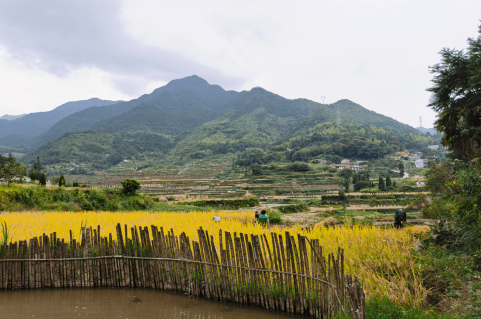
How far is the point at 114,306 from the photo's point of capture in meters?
4.51

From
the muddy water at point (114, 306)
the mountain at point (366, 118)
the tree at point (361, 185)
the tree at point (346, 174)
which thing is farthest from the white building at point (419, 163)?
the muddy water at point (114, 306)

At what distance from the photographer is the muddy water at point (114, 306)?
13.8ft

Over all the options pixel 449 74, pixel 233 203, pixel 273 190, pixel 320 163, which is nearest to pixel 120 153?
pixel 320 163

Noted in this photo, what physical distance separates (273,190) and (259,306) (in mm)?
47059

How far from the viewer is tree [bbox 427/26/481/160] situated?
9102mm

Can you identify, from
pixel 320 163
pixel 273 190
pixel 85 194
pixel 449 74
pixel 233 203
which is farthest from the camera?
pixel 320 163

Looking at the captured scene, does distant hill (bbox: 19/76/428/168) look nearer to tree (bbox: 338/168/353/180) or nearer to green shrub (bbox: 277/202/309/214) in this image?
tree (bbox: 338/168/353/180)

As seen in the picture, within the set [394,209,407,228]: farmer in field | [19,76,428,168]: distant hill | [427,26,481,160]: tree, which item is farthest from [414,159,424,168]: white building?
[394,209,407,228]: farmer in field

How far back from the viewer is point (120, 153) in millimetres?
130750

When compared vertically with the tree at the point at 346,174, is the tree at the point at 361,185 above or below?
below

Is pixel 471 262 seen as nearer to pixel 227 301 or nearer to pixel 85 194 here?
pixel 227 301

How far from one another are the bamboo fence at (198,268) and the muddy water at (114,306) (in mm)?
151

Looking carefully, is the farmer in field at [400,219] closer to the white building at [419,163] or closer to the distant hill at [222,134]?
the white building at [419,163]

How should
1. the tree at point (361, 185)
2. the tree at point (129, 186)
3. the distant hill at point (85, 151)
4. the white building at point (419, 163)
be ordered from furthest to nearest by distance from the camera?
1. the distant hill at point (85, 151)
2. the white building at point (419, 163)
3. the tree at point (361, 185)
4. the tree at point (129, 186)
